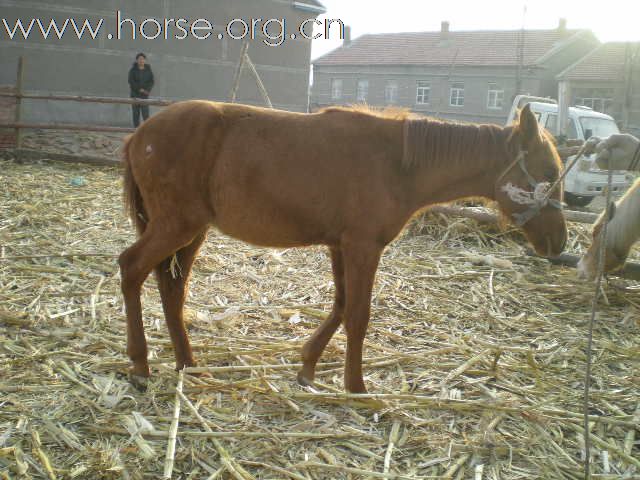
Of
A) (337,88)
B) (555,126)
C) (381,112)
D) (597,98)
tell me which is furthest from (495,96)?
(381,112)

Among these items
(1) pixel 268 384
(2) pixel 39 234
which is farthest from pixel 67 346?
(2) pixel 39 234

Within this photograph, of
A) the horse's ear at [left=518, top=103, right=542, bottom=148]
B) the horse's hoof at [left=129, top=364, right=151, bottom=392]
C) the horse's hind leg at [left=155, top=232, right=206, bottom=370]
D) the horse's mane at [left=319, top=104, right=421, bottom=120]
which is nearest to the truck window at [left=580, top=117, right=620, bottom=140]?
the horse's ear at [left=518, top=103, right=542, bottom=148]

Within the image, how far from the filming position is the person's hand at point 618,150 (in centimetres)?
312

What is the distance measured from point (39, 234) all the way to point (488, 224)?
558 cm

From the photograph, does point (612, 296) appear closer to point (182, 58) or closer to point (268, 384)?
point (268, 384)

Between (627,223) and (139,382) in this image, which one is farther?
(627,223)

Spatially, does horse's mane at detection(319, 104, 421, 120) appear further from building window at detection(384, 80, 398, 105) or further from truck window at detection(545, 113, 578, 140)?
building window at detection(384, 80, 398, 105)

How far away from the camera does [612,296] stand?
5.37 meters

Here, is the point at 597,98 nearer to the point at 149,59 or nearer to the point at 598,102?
the point at 598,102

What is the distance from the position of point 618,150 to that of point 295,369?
8.19 ft

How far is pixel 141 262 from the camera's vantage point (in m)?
3.23

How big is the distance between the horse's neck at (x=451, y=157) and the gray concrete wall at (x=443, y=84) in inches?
1015

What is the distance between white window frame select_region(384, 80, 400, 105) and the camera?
3388cm

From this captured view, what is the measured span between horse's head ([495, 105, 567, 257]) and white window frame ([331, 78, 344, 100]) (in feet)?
112
